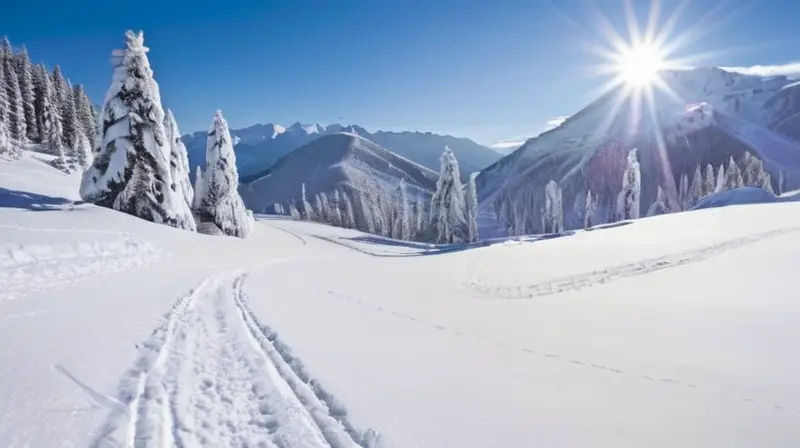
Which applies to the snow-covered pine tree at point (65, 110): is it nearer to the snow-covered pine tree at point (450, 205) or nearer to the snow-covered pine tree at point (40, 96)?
the snow-covered pine tree at point (40, 96)

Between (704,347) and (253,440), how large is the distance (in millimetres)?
7120

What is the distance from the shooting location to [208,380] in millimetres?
6074

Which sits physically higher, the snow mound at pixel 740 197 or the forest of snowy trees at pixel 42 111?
the forest of snowy trees at pixel 42 111

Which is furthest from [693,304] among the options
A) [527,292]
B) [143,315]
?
[143,315]

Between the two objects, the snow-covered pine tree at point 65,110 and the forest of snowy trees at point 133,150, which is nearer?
the forest of snowy trees at point 133,150

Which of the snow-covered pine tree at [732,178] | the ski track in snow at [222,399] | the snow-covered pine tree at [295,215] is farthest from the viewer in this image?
the snow-covered pine tree at [295,215]

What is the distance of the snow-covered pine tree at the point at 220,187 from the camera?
40.2m

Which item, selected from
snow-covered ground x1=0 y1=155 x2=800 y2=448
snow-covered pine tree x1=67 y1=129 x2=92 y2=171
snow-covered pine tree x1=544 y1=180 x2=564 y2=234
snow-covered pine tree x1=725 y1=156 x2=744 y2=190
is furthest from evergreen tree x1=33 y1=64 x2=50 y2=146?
snow-covered pine tree x1=725 y1=156 x2=744 y2=190

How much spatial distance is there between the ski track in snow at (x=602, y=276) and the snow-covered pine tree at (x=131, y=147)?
23.5 meters

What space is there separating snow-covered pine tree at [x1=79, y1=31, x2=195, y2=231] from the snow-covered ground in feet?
38.9

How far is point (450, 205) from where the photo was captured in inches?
2159

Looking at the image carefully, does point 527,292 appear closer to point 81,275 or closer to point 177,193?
point 81,275

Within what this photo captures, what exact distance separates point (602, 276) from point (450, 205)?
133 ft

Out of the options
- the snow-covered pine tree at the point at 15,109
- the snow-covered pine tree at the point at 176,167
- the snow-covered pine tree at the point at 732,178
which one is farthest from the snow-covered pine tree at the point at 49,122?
the snow-covered pine tree at the point at 732,178
